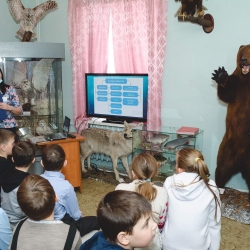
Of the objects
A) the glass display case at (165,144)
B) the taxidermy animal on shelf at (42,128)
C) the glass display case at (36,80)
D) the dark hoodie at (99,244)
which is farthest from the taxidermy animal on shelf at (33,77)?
the dark hoodie at (99,244)

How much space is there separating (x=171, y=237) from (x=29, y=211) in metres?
0.84

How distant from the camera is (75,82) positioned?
424cm

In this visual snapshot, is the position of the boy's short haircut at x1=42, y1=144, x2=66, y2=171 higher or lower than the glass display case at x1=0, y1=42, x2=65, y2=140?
lower

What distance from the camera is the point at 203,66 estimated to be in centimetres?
347

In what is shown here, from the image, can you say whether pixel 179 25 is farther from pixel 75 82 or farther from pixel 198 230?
pixel 198 230

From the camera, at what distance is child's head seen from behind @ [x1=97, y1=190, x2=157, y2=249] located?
1.07 m

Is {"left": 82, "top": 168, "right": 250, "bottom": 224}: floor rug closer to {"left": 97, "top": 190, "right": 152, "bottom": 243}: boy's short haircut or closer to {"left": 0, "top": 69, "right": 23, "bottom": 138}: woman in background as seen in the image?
{"left": 0, "top": 69, "right": 23, "bottom": 138}: woman in background

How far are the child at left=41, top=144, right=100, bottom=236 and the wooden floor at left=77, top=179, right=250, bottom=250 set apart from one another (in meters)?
0.96

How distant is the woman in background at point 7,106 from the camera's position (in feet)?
10.3

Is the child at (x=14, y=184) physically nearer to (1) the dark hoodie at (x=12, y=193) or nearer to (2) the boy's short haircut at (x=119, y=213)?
(1) the dark hoodie at (x=12, y=193)

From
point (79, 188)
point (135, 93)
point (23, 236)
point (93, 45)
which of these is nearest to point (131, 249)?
point (23, 236)

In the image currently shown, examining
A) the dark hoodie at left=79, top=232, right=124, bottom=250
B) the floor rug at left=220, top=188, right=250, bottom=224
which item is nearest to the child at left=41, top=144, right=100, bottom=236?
the dark hoodie at left=79, top=232, right=124, bottom=250

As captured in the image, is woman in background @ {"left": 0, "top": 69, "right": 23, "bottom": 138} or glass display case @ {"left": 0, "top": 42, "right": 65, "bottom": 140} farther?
glass display case @ {"left": 0, "top": 42, "right": 65, "bottom": 140}

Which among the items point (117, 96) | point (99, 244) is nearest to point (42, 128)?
point (117, 96)
